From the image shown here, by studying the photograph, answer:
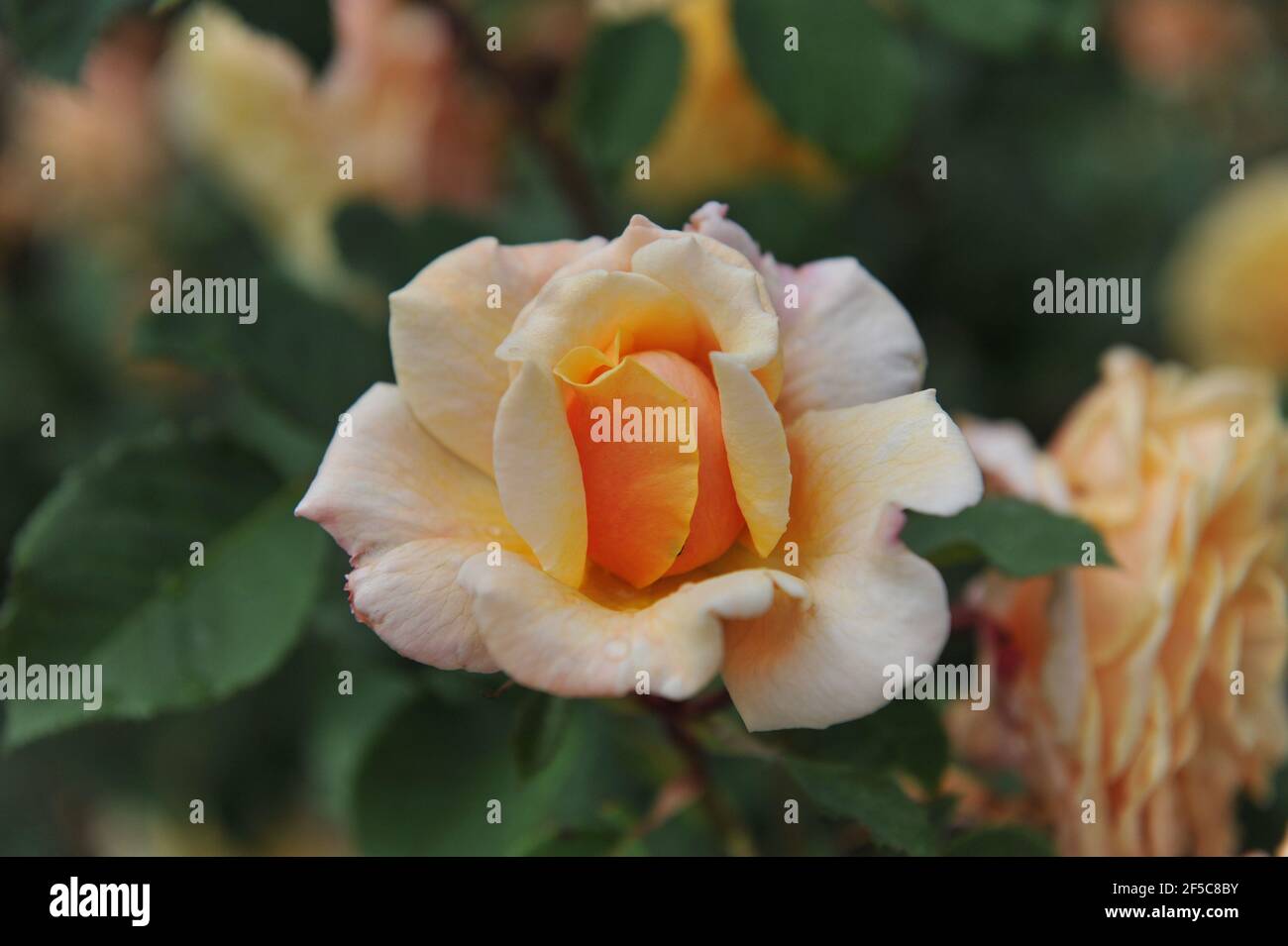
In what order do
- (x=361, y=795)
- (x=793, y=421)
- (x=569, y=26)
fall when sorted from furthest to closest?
(x=569, y=26)
(x=361, y=795)
(x=793, y=421)

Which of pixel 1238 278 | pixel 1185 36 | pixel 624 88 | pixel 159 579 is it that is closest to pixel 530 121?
pixel 624 88

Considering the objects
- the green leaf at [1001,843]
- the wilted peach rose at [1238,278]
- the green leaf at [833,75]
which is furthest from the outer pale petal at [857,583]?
the wilted peach rose at [1238,278]

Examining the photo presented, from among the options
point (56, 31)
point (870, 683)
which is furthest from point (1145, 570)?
point (56, 31)

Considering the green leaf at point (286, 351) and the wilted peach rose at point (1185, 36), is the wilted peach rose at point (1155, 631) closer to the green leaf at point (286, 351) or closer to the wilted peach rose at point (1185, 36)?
the green leaf at point (286, 351)

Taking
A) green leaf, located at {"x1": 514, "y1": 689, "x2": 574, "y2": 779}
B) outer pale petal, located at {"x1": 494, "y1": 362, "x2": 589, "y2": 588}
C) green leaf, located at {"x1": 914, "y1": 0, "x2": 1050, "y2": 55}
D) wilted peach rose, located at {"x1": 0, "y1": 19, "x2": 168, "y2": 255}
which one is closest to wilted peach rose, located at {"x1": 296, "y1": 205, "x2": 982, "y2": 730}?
outer pale petal, located at {"x1": 494, "y1": 362, "x2": 589, "y2": 588}

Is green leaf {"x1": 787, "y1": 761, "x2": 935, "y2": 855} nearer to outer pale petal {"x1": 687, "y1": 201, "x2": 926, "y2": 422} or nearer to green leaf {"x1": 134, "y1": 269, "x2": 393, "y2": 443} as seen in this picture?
outer pale petal {"x1": 687, "y1": 201, "x2": 926, "y2": 422}
